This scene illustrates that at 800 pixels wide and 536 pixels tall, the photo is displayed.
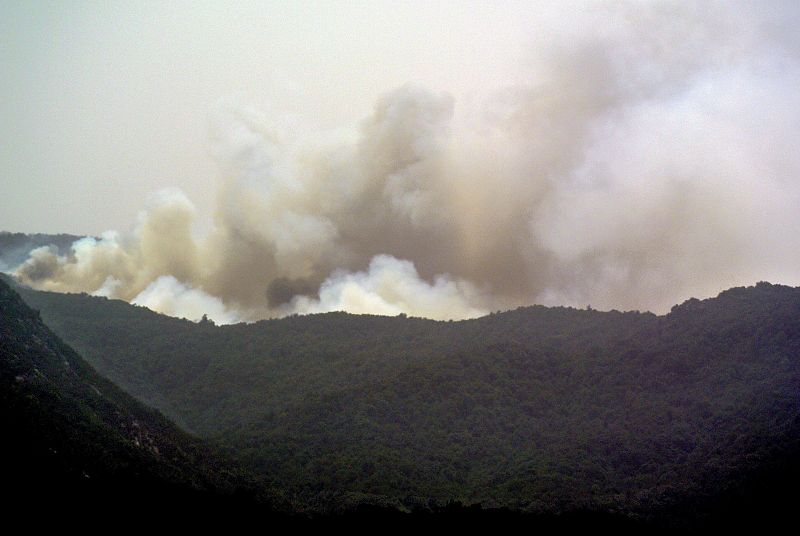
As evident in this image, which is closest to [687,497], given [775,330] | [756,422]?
[756,422]

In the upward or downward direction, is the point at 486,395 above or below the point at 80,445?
above

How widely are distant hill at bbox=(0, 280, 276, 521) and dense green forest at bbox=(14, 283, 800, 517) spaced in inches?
686

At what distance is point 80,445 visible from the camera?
68.9 meters

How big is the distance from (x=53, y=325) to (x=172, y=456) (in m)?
69.4

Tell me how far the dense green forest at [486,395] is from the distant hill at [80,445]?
17422 millimetres

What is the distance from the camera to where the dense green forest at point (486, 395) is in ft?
352

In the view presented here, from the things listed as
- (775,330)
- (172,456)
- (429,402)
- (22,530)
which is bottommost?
(22,530)

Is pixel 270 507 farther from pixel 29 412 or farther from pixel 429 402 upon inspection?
pixel 429 402

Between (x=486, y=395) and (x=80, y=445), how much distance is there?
8285 centimetres

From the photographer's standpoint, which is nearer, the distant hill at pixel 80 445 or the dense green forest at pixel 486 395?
the distant hill at pixel 80 445

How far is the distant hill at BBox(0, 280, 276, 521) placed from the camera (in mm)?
60781

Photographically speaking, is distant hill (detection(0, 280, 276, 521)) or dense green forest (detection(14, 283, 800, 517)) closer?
distant hill (detection(0, 280, 276, 521))

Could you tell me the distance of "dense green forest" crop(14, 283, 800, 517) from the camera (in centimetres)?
10719

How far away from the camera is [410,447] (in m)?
126
